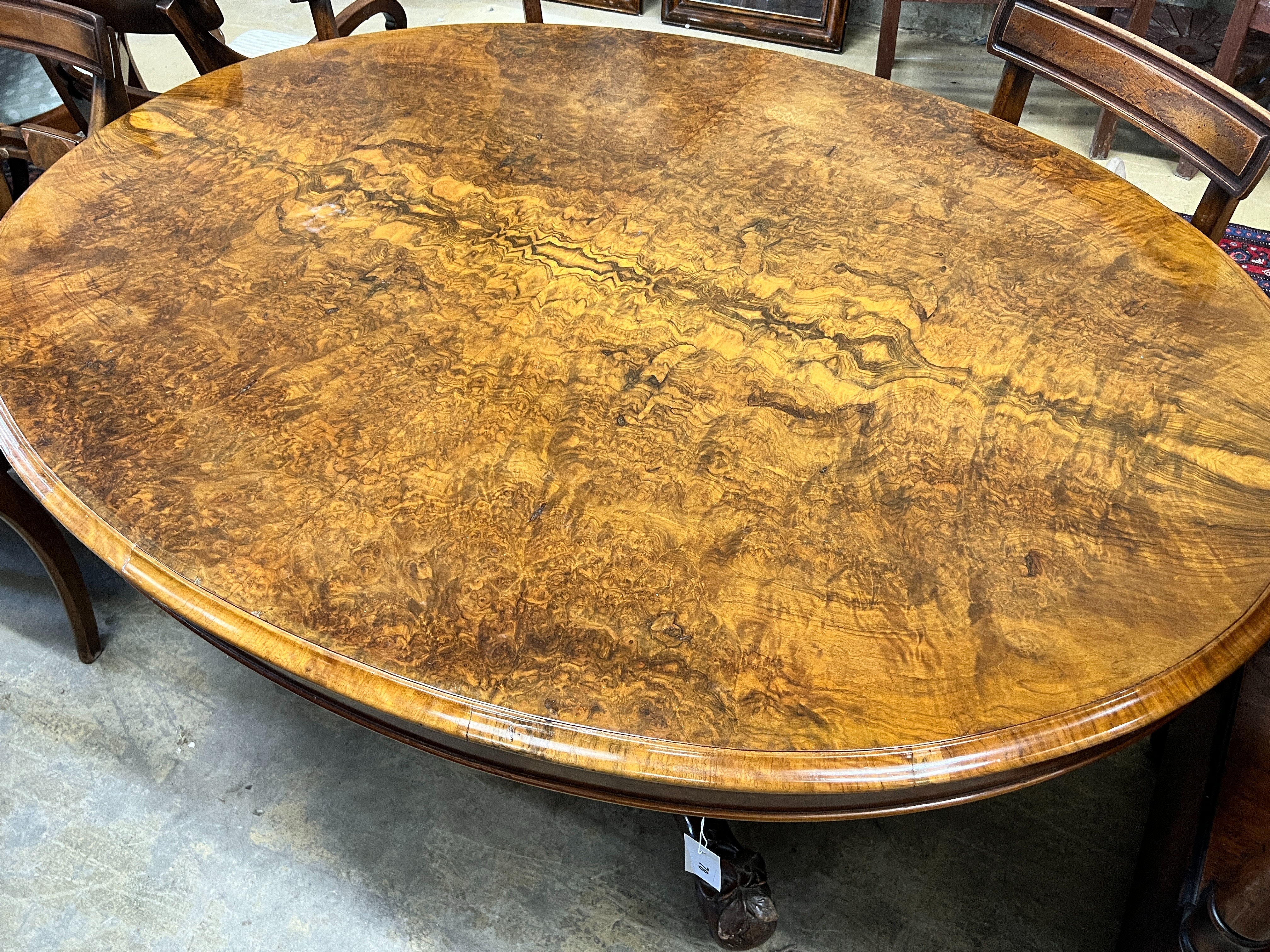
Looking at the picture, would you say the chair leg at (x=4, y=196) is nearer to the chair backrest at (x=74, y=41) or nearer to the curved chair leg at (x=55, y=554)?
the chair backrest at (x=74, y=41)

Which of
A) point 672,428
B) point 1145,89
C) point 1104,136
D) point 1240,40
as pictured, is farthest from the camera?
point 1104,136

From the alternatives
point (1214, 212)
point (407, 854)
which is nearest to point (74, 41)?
point (407, 854)

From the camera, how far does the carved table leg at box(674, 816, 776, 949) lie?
4.17ft

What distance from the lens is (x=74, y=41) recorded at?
155 cm

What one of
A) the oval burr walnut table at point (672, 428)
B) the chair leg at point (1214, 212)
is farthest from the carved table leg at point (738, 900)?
the chair leg at point (1214, 212)

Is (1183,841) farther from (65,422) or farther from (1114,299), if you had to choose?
(65,422)

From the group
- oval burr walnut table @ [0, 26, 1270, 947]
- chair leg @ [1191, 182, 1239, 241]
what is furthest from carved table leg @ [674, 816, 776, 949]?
chair leg @ [1191, 182, 1239, 241]

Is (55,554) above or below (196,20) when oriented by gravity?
below

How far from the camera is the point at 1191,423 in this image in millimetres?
1019

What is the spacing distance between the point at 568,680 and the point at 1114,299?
858 millimetres

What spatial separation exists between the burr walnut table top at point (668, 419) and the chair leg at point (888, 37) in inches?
61.0

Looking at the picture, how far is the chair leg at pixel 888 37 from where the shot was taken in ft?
9.44

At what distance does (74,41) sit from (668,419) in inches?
50.1

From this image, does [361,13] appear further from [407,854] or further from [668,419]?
[407,854]
